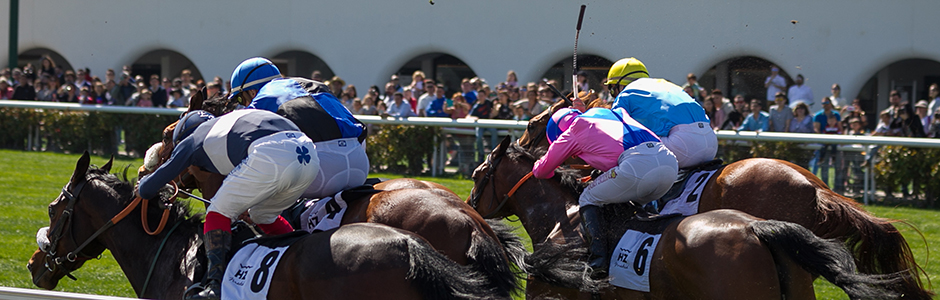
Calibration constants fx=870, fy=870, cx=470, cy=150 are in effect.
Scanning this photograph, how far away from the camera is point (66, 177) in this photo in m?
11.0

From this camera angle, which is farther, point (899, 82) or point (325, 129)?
point (899, 82)

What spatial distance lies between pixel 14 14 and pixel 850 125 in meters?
16.4

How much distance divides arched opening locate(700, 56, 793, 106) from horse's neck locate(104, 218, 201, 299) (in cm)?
1051

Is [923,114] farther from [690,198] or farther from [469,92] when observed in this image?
[690,198]

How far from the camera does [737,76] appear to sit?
14.6 metres

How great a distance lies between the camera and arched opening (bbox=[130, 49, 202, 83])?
21.8m

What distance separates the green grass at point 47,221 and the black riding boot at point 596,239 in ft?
4.87

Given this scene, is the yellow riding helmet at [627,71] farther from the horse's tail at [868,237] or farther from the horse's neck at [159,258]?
the horse's neck at [159,258]

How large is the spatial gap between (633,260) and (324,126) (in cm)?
159

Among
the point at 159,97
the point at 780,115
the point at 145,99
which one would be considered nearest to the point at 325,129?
the point at 780,115

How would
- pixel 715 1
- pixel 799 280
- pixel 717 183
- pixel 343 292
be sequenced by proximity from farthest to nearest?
pixel 715 1
pixel 717 183
pixel 799 280
pixel 343 292

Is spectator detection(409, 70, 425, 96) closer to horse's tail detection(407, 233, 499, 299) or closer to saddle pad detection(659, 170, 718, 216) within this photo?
saddle pad detection(659, 170, 718, 216)

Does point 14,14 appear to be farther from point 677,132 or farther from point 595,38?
point 677,132

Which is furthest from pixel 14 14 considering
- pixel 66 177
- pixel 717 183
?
pixel 717 183
